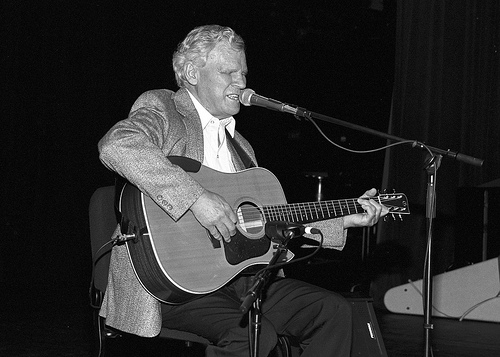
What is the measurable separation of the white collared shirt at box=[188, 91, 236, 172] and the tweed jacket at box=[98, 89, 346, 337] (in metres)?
0.15

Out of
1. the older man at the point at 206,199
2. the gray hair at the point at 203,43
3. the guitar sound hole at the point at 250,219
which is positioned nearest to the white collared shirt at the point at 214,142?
the older man at the point at 206,199

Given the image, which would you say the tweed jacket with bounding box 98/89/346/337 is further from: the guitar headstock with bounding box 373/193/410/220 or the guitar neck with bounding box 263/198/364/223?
the guitar headstock with bounding box 373/193/410/220

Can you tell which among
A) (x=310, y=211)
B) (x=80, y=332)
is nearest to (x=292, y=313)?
(x=310, y=211)

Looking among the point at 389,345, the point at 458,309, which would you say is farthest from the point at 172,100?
the point at 458,309

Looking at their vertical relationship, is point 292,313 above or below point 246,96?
below

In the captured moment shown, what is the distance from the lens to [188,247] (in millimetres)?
2236

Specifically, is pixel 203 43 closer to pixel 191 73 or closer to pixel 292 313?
pixel 191 73

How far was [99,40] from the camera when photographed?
17.8 feet

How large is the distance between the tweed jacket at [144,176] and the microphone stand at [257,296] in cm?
36

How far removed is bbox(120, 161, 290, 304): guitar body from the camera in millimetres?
2188

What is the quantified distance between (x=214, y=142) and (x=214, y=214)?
51cm

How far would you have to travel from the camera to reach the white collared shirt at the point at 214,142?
2.61 metres

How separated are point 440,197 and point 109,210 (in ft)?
13.7

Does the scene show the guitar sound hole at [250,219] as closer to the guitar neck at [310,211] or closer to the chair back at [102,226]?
the guitar neck at [310,211]
